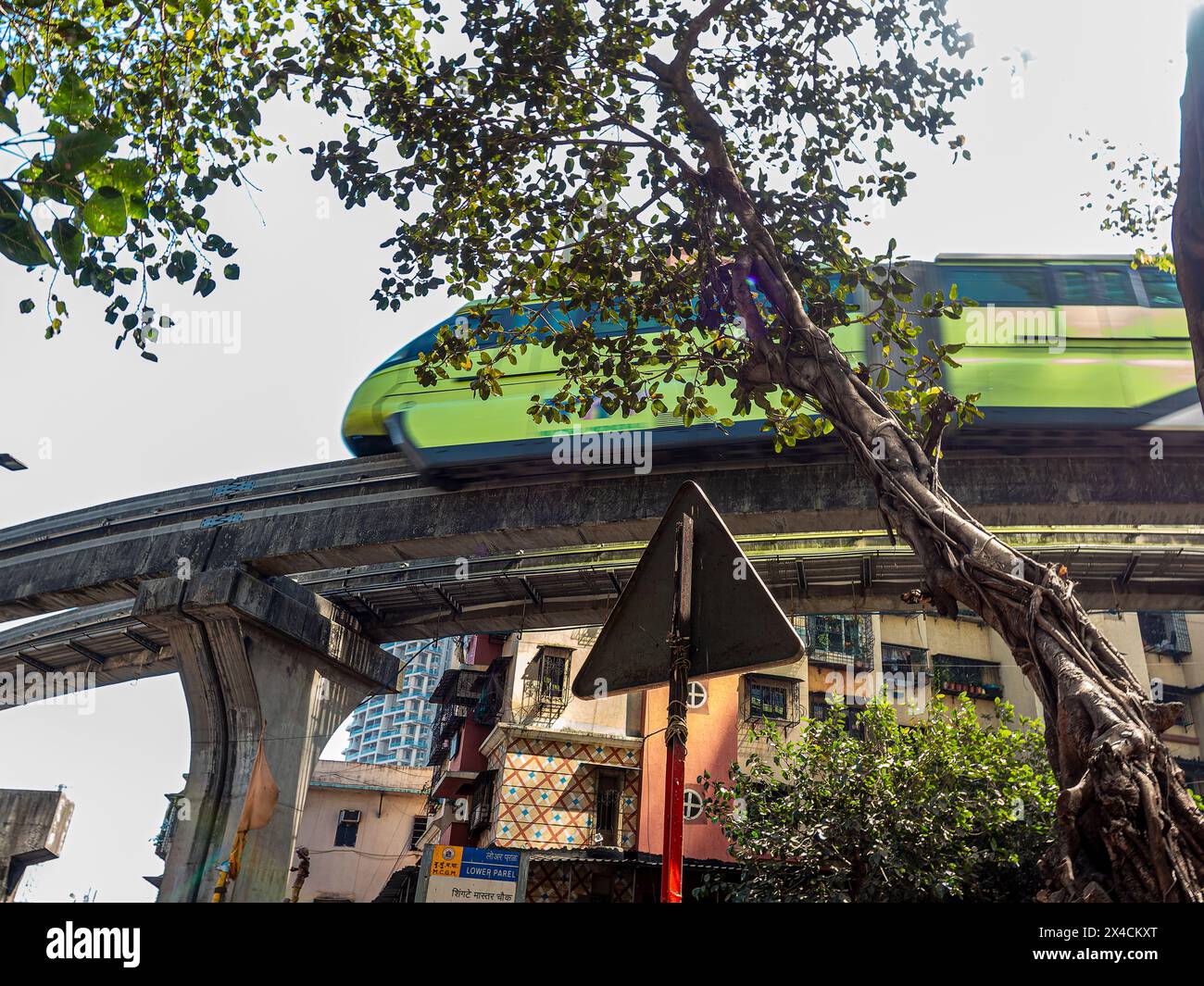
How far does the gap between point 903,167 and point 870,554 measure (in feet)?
24.9

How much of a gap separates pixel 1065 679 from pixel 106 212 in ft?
13.0

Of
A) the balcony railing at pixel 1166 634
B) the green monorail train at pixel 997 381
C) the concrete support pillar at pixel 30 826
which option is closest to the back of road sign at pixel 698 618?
the green monorail train at pixel 997 381

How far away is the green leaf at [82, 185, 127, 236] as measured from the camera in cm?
350

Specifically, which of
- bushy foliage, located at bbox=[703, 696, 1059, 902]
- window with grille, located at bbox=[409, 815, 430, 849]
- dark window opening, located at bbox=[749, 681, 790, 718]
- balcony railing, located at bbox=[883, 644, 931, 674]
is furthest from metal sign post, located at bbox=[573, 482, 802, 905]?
window with grille, located at bbox=[409, 815, 430, 849]

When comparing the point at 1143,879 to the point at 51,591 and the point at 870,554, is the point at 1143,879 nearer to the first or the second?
the point at 870,554

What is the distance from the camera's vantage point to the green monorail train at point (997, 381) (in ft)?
43.1

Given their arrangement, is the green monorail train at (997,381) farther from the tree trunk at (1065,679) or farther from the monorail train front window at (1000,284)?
the tree trunk at (1065,679)

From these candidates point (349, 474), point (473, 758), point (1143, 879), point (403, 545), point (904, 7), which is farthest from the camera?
point (473, 758)

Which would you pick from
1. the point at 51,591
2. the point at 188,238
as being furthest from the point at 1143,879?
the point at 51,591

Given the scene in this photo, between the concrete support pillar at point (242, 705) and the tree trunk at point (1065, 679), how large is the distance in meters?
12.0

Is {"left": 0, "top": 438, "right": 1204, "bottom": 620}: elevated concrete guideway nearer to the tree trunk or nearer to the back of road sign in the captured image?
the tree trunk

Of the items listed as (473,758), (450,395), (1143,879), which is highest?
(450,395)

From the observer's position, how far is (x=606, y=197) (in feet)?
27.1

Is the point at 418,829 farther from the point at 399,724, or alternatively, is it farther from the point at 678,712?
the point at 399,724
